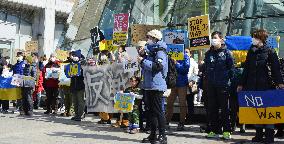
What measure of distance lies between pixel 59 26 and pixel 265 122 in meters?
35.3

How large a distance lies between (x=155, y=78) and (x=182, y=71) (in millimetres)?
2137

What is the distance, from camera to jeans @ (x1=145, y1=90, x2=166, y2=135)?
24.6 feet

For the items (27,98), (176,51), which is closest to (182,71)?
(176,51)

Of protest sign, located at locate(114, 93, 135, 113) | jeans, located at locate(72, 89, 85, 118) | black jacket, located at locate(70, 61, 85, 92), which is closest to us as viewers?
protest sign, located at locate(114, 93, 135, 113)

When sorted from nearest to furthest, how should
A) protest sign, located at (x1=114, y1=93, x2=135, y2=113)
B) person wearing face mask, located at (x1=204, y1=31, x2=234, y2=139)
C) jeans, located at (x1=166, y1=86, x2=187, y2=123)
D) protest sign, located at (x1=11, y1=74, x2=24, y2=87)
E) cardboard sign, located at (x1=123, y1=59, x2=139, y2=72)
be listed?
person wearing face mask, located at (x1=204, y1=31, x2=234, y2=139)
protest sign, located at (x1=114, y1=93, x2=135, y2=113)
cardboard sign, located at (x1=123, y1=59, x2=139, y2=72)
jeans, located at (x1=166, y1=86, x2=187, y2=123)
protest sign, located at (x1=11, y1=74, x2=24, y2=87)

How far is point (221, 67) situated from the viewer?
8203 mm

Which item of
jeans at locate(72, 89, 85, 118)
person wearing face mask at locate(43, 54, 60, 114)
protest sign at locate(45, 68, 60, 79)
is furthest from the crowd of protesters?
person wearing face mask at locate(43, 54, 60, 114)

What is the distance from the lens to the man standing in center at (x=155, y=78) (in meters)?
7.46

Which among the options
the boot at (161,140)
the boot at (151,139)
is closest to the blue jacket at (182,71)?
the boot at (151,139)

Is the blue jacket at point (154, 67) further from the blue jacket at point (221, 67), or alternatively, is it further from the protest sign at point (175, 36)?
the protest sign at point (175, 36)

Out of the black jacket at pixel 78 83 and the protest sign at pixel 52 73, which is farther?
the protest sign at pixel 52 73

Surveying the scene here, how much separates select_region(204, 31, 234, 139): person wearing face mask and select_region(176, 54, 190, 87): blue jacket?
112cm

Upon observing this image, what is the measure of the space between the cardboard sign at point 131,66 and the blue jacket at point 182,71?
0.98 metres

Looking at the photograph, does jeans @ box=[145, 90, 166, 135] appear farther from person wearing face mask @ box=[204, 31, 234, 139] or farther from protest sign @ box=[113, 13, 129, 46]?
protest sign @ box=[113, 13, 129, 46]
